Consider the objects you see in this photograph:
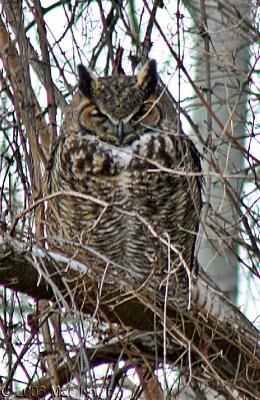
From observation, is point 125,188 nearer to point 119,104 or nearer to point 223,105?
point 119,104

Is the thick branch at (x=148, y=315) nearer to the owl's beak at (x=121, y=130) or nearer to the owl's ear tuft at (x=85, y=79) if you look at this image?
the owl's beak at (x=121, y=130)

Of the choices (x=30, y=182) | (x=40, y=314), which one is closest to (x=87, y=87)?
(x=30, y=182)

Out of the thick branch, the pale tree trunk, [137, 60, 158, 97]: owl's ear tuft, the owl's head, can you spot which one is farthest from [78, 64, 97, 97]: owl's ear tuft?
the thick branch

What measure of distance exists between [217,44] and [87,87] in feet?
2.17

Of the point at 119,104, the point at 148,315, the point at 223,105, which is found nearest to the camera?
the point at 148,315

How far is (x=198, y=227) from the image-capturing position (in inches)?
139

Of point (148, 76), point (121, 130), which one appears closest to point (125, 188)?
point (121, 130)

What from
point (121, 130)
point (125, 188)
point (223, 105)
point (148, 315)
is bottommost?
point (148, 315)

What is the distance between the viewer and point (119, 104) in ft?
10.9

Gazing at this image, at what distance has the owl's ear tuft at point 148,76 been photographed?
3.32 metres

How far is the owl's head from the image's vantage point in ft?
10.9

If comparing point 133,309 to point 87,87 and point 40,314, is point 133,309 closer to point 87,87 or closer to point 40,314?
point 40,314

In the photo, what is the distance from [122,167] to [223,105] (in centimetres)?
46

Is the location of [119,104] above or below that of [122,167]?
above
